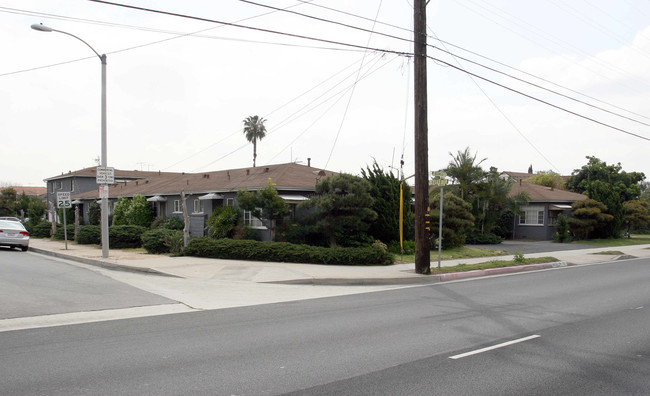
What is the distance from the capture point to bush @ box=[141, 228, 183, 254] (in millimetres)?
20391

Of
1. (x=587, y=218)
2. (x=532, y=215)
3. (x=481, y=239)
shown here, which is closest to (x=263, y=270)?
(x=481, y=239)

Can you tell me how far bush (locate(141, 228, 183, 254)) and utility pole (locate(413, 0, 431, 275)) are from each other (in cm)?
1053

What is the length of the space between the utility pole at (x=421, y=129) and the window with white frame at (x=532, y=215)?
71.7 feet

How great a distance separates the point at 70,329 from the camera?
791 cm

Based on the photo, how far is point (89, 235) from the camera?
2723cm

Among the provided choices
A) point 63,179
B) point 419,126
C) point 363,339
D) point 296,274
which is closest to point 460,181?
point 419,126

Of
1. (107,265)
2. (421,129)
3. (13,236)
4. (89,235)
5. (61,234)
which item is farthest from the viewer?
(61,234)

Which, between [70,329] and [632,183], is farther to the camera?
[632,183]

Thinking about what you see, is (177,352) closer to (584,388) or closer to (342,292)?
(584,388)

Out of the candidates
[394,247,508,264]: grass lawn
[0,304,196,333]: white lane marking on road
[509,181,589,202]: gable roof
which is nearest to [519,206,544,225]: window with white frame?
[509,181,589,202]: gable roof

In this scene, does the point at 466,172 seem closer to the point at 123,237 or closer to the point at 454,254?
the point at 454,254

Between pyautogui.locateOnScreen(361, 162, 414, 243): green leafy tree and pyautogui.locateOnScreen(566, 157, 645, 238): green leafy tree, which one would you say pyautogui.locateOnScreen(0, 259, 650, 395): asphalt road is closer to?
pyautogui.locateOnScreen(361, 162, 414, 243): green leafy tree

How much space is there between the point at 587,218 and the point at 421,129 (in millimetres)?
23301

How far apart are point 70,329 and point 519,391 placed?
6.79m
